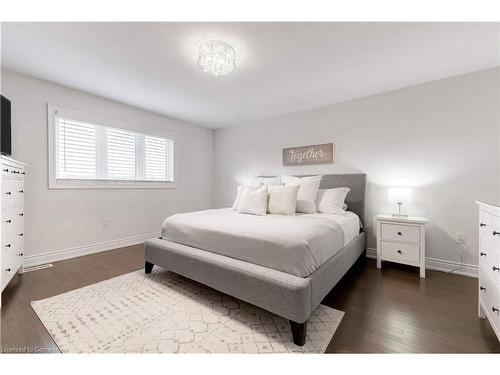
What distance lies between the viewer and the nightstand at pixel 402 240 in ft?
7.63

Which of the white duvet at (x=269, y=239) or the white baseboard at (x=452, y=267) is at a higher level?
the white duvet at (x=269, y=239)

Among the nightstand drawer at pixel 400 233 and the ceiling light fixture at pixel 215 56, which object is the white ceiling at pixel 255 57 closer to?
the ceiling light fixture at pixel 215 56

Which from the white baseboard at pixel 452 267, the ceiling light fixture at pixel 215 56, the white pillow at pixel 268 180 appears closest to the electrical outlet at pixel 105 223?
the white pillow at pixel 268 180

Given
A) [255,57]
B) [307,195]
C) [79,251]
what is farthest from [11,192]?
[307,195]

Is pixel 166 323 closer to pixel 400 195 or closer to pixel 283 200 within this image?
pixel 283 200

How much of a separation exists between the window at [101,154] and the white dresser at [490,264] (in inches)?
159

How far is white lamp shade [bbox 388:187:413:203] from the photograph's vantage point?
8.22 ft

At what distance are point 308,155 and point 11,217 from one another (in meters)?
3.59

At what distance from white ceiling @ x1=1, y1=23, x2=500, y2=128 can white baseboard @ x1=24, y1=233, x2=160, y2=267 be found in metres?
2.14

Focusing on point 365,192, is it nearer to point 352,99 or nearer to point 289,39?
point 352,99

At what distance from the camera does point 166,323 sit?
1.51 m

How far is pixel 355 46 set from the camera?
1.88 m

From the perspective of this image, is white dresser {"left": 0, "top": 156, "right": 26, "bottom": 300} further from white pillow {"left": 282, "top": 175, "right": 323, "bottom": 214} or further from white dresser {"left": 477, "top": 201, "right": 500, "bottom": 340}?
white dresser {"left": 477, "top": 201, "right": 500, "bottom": 340}
